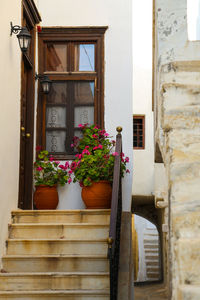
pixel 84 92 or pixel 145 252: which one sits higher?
pixel 84 92

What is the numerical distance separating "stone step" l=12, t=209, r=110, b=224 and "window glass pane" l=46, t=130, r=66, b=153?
5.31ft

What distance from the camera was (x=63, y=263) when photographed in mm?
5156

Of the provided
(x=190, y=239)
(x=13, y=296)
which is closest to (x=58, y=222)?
(x=13, y=296)

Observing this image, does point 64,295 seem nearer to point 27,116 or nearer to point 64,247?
point 64,247

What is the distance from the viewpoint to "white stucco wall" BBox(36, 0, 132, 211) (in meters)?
7.15

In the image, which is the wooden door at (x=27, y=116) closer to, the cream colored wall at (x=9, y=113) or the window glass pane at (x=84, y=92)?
the cream colored wall at (x=9, y=113)

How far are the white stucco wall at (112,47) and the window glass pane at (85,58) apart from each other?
0.27 m

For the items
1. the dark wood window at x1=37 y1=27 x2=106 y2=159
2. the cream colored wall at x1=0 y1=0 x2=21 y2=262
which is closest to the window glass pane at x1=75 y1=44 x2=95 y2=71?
the dark wood window at x1=37 y1=27 x2=106 y2=159

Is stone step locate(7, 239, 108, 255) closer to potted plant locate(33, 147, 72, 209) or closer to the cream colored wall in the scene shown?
the cream colored wall

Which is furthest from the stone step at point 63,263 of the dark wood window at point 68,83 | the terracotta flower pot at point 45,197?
the dark wood window at point 68,83

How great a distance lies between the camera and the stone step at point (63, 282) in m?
4.88

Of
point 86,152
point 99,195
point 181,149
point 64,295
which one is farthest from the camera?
point 86,152

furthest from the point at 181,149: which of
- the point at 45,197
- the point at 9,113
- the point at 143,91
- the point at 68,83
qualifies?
the point at 143,91

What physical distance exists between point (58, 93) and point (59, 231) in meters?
2.63
